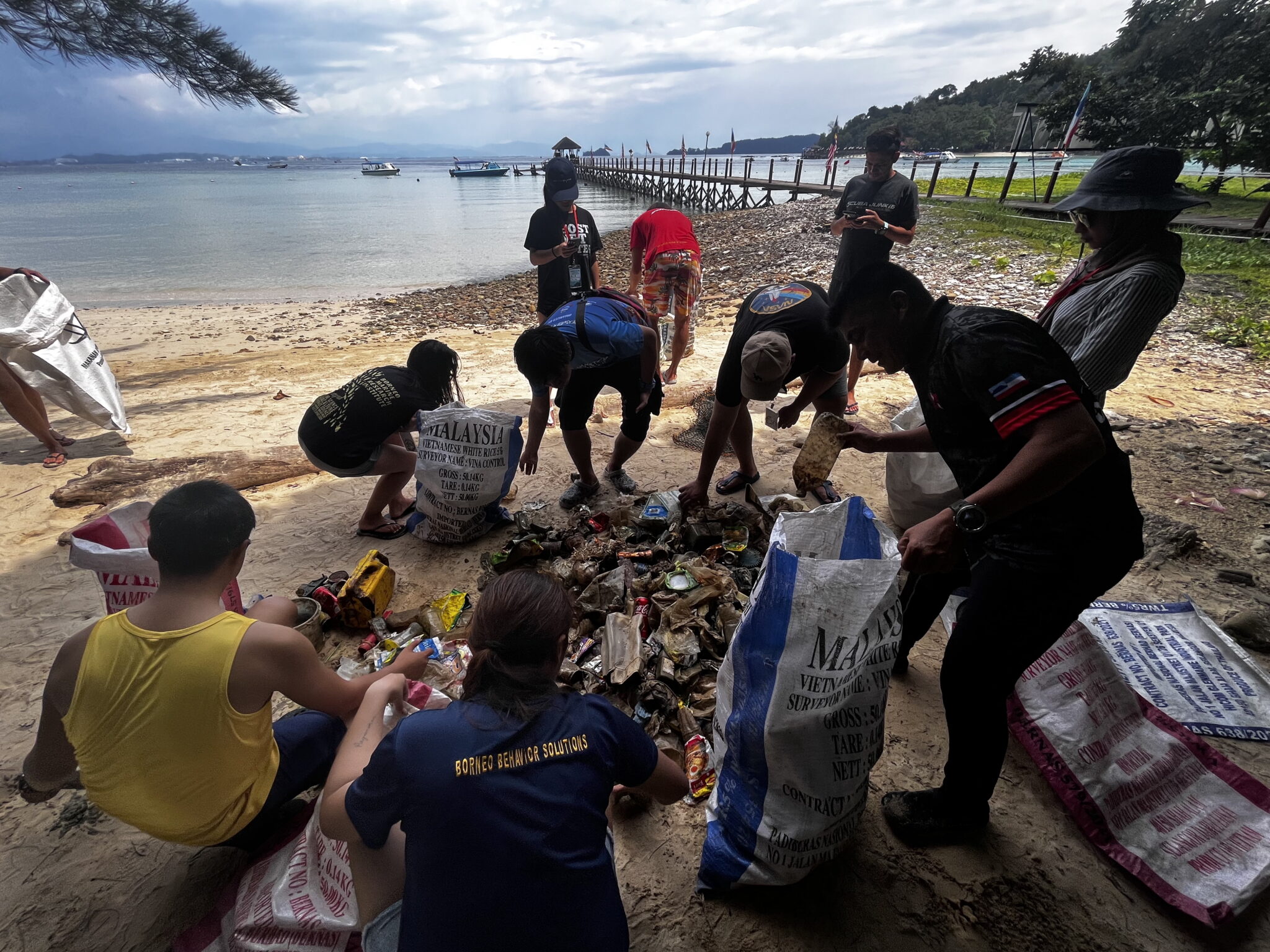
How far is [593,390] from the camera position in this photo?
3.59m

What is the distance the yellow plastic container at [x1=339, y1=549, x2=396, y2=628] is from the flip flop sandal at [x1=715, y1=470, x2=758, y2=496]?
2.07 metres

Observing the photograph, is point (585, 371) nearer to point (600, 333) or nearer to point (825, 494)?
point (600, 333)

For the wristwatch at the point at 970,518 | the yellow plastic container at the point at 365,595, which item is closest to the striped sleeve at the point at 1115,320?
the wristwatch at the point at 970,518

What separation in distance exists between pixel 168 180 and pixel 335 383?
86988 mm

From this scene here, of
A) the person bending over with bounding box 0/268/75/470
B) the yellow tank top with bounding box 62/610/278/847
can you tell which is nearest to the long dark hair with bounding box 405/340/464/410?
the yellow tank top with bounding box 62/610/278/847

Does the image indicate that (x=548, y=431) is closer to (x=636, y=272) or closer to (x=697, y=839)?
(x=636, y=272)

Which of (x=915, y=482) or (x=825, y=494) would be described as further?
(x=825, y=494)

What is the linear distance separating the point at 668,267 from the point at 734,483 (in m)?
2.71

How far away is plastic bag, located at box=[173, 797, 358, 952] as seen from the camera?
1.47 meters

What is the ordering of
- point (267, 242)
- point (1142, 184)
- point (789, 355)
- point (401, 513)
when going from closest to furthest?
point (1142, 184) → point (789, 355) → point (401, 513) → point (267, 242)

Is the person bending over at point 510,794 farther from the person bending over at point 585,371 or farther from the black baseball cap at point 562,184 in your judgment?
the black baseball cap at point 562,184

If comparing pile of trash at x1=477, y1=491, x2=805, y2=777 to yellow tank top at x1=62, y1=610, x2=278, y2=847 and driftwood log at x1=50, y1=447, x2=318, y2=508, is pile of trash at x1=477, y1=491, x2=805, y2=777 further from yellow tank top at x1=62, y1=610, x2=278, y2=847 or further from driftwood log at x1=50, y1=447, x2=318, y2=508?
driftwood log at x1=50, y1=447, x2=318, y2=508

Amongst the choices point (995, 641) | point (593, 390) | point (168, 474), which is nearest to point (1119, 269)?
point (995, 641)

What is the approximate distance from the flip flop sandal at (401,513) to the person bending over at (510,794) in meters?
2.54
